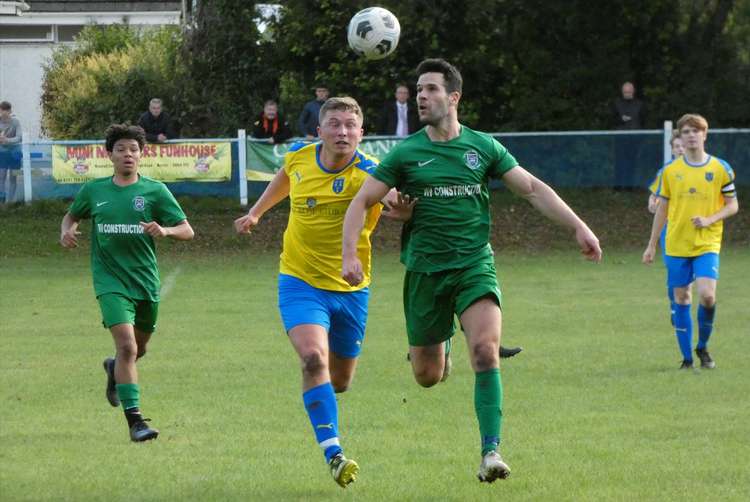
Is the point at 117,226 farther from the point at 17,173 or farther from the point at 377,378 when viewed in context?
the point at 17,173

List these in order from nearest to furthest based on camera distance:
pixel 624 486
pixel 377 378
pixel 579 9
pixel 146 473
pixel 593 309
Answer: pixel 624 486 → pixel 146 473 → pixel 377 378 → pixel 593 309 → pixel 579 9

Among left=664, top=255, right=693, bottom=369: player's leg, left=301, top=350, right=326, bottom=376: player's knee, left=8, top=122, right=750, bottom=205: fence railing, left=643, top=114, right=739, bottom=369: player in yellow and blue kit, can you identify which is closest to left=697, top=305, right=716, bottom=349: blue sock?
left=643, top=114, right=739, bottom=369: player in yellow and blue kit

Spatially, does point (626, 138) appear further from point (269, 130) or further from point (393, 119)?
point (269, 130)

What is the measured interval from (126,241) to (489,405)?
116 inches

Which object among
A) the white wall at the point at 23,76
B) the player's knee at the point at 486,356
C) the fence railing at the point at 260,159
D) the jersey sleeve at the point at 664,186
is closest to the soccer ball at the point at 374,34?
the jersey sleeve at the point at 664,186

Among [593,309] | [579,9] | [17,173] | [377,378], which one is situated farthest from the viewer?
[579,9]

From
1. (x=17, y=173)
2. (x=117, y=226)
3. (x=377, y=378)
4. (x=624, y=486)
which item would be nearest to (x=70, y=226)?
(x=117, y=226)

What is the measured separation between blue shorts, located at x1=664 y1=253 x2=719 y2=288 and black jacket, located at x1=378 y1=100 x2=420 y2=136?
1285 cm

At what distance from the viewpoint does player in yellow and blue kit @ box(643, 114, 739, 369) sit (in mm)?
11430

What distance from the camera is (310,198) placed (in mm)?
7586

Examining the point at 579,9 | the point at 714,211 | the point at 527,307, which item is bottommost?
the point at 527,307

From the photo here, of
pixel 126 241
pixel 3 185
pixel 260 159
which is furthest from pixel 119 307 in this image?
pixel 3 185

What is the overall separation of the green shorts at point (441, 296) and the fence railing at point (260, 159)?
1576cm

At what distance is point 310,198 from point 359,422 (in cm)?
195
